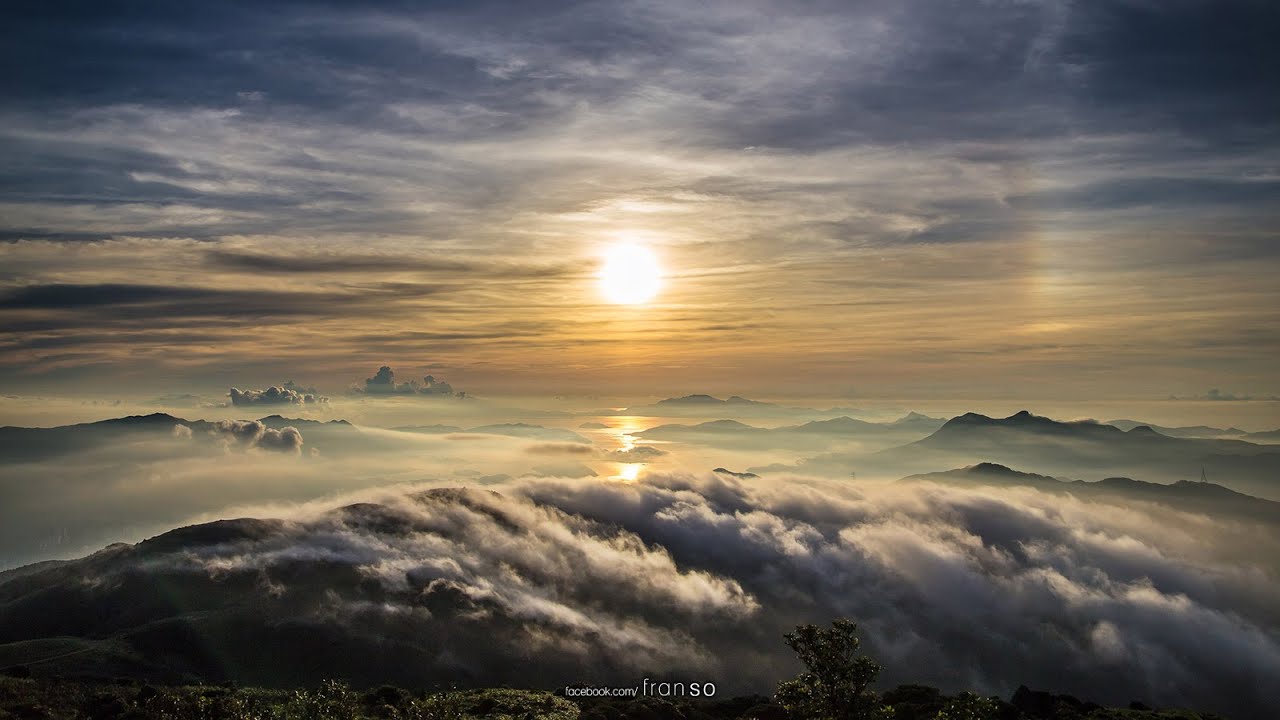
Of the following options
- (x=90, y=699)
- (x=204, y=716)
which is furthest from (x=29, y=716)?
(x=204, y=716)

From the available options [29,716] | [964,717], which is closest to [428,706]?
[964,717]

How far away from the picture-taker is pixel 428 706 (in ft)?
484

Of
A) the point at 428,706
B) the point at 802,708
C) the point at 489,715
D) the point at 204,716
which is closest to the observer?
the point at 802,708

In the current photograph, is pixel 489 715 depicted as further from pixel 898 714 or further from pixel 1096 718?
pixel 1096 718

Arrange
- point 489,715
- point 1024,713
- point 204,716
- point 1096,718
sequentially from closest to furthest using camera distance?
1. point 204,716
2. point 1096,718
3. point 1024,713
4. point 489,715

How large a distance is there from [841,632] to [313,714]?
339 ft

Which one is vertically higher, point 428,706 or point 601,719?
point 428,706

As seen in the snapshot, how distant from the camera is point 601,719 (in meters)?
195

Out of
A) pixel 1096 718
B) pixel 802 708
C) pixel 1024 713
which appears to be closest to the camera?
pixel 802 708

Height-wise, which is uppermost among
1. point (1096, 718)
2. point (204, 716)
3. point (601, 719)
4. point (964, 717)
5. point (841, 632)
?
point (841, 632)

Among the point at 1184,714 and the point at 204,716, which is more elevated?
the point at 204,716

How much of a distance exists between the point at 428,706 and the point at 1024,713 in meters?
130

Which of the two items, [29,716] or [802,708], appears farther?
[29,716]

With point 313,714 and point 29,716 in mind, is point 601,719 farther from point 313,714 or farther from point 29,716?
point 29,716
